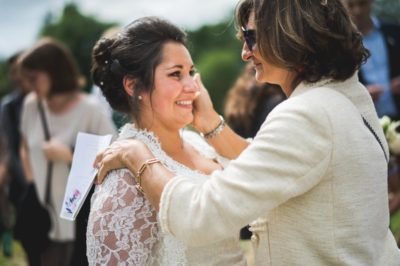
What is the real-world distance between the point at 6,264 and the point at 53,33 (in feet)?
53.0

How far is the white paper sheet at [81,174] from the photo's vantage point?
7.99 ft

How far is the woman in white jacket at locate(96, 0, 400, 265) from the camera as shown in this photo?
5.97 ft

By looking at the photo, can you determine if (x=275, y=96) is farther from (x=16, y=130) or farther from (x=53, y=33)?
(x=53, y=33)

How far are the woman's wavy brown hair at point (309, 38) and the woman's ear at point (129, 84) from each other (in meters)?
0.74

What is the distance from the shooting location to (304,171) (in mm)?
1820

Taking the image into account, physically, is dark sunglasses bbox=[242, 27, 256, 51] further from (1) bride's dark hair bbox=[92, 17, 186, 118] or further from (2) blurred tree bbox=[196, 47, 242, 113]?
(2) blurred tree bbox=[196, 47, 242, 113]

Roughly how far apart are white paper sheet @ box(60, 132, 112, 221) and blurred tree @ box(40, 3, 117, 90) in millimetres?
17010

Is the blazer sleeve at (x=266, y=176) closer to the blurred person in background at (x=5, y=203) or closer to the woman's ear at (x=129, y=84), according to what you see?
the woman's ear at (x=129, y=84)

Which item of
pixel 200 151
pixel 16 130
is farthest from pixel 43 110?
A: pixel 200 151

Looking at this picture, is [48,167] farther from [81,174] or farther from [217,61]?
[217,61]

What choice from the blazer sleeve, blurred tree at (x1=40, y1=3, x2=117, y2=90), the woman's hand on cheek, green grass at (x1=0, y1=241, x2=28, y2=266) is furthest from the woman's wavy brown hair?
blurred tree at (x1=40, y1=3, x2=117, y2=90)

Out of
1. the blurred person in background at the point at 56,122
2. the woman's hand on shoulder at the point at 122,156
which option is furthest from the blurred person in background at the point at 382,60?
the woman's hand on shoulder at the point at 122,156

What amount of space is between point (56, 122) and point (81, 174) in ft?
7.89

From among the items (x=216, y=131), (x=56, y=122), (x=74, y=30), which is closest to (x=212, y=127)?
(x=216, y=131)
